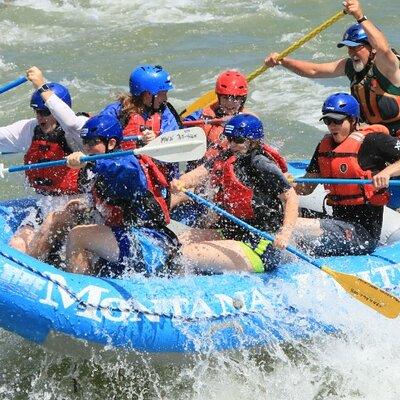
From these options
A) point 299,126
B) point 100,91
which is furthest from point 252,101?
point 100,91

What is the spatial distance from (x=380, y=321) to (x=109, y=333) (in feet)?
5.85

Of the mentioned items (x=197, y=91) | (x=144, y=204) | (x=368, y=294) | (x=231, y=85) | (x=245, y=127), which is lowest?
(x=197, y=91)

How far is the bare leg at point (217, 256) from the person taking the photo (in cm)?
552

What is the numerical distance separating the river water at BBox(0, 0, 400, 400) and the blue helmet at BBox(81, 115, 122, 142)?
4.19 feet

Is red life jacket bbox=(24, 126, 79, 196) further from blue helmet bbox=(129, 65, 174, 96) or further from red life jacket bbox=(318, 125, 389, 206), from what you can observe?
red life jacket bbox=(318, 125, 389, 206)

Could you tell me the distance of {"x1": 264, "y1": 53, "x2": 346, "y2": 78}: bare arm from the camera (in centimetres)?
714

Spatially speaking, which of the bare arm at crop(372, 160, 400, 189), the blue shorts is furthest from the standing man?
A: the blue shorts

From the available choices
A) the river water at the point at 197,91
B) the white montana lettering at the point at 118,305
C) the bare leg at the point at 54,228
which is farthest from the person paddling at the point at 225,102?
the river water at the point at 197,91

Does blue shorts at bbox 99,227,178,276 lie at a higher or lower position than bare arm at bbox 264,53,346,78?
lower

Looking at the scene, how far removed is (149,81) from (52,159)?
31.7 inches

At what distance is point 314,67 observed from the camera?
289 inches

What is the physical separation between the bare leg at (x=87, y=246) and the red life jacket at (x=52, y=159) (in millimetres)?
591

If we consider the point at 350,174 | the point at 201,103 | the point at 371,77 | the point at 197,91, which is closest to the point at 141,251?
the point at 350,174

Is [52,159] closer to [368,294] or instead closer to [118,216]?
[118,216]
